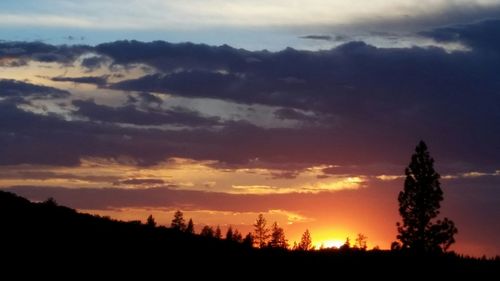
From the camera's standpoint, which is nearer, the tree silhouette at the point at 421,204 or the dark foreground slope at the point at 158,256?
→ the dark foreground slope at the point at 158,256

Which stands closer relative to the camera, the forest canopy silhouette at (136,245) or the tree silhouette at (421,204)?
the forest canopy silhouette at (136,245)

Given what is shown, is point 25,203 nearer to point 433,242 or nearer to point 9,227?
point 9,227

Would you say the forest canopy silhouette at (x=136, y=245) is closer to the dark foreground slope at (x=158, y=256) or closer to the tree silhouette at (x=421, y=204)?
the dark foreground slope at (x=158, y=256)

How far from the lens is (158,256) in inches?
1583

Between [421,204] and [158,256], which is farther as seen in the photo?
[421,204]

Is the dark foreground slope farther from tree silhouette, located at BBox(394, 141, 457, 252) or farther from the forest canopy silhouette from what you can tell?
tree silhouette, located at BBox(394, 141, 457, 252)

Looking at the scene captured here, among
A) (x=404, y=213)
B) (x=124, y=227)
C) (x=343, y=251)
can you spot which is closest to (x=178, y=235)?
(x=124, y=227)

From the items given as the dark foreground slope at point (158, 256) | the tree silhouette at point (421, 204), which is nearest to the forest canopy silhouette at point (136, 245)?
the dark foreground slope at point (158, 256)

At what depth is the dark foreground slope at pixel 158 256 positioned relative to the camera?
121ft

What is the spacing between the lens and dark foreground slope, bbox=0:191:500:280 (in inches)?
1457

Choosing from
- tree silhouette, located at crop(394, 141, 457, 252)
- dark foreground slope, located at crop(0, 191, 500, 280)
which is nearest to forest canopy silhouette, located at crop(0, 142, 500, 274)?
dark foreground slope, located at crop(0, 191, 500, 280)

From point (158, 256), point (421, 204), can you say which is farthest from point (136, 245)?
point (421, 204)

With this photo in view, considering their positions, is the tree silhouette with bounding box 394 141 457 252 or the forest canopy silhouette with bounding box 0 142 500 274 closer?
the forest canopy silhouette with bounding box 0 142 500 274

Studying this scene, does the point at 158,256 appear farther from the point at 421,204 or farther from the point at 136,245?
the point at 421,204
